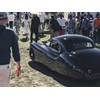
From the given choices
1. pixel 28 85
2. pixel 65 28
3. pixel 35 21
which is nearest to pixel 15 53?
pixel 28 85

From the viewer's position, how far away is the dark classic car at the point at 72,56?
28.0 feet

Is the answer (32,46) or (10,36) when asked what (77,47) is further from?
(10,36)

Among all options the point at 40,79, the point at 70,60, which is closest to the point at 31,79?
the point at 40,79

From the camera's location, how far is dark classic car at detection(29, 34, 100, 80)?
854 centimetres

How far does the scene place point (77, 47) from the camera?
9.66m

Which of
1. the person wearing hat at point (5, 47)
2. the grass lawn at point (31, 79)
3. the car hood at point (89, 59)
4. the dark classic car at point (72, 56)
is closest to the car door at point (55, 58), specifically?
the dark classic car at point (72, 56)

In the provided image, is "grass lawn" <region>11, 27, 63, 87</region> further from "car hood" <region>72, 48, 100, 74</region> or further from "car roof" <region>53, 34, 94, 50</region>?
"car roof" <region>53, 34, 94, 50</region>

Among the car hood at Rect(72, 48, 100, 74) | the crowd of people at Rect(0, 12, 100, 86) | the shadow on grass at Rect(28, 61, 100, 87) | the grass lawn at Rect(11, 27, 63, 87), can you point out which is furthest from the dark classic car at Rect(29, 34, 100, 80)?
the crowd of people at Rect(0, 12, 100, 86)

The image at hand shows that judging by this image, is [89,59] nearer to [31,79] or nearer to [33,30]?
[31,79]

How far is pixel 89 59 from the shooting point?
29.3 feet

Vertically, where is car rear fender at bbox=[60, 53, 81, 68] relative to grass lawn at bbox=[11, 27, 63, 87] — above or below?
above

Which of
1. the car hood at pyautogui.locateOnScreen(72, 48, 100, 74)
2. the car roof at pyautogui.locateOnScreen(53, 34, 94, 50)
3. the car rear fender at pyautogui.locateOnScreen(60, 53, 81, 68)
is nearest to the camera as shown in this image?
the car hood at pyautogui.locateOnScreen(72, 48, 100, 74)

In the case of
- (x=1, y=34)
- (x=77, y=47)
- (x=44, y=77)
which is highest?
(x=1, y=34)
